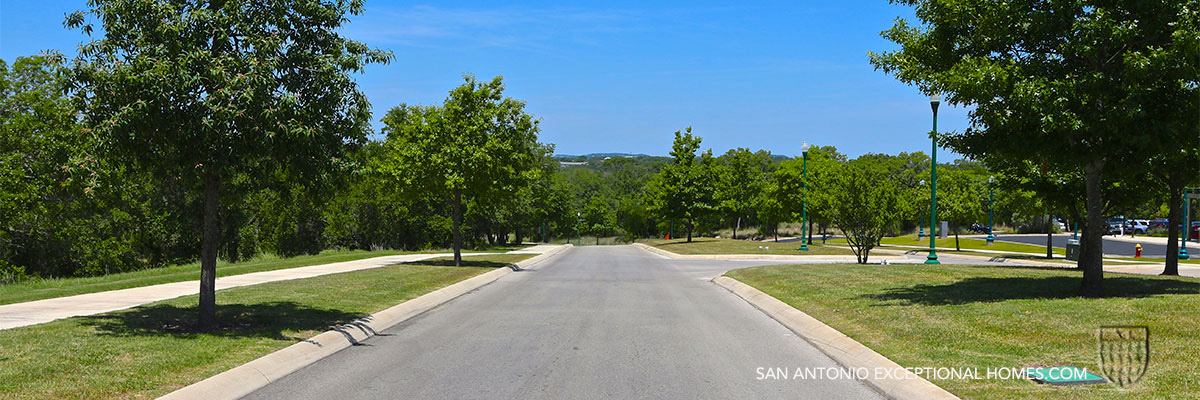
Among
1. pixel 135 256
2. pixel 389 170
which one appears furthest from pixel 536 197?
pixel 389 170

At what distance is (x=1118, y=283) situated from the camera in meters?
14.4

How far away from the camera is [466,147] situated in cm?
2673

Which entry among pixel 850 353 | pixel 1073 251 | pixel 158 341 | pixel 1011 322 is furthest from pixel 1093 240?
pixel 1073 251

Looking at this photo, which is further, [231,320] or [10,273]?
[10,273]

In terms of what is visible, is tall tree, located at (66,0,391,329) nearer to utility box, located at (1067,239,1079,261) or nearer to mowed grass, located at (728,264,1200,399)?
mowed grass, located at (728,264,1200,399)

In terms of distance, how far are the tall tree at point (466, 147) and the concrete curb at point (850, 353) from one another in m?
13.1

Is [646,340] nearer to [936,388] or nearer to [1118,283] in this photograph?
[936,388]

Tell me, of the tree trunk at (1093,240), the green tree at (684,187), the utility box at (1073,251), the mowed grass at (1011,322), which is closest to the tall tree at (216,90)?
the mowed grass at (1011,322)

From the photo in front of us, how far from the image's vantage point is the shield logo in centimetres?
693

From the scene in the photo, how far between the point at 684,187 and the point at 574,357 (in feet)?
161

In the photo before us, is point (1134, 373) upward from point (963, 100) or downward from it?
downward

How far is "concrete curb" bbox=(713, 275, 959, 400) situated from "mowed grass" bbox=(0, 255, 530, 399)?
659 centimetres

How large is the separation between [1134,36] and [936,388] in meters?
7.60

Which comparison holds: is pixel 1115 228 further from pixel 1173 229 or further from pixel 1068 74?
pixel 1068 74
